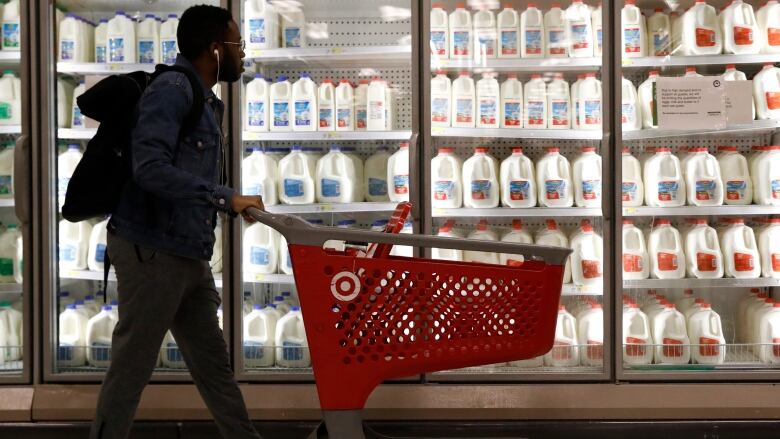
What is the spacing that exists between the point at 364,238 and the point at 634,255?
1.74 m

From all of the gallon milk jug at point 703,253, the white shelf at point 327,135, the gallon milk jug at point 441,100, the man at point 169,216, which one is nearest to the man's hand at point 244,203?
the man at point 169,216

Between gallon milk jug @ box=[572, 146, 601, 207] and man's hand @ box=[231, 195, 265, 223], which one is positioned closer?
man's hand @ box=[231, 195, 265, 223]

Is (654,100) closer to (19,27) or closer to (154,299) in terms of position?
(154,299)

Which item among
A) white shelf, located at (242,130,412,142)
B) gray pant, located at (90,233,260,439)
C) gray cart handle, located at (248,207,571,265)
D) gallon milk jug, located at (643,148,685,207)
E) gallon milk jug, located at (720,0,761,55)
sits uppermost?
gallon milk jug, located at (720,0,761,55)

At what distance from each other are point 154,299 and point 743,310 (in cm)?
260

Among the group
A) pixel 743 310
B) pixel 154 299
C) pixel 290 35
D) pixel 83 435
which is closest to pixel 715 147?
pixel 743 310

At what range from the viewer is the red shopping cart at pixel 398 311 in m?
2.01

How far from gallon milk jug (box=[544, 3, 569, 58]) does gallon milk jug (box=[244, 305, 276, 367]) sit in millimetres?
1656

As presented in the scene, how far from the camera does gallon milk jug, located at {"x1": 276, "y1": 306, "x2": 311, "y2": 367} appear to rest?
3.31 metres

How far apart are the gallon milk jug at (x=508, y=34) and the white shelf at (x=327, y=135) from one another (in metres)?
0.62

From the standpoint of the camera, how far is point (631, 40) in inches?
130

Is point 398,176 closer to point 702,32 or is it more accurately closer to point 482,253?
point 482,253

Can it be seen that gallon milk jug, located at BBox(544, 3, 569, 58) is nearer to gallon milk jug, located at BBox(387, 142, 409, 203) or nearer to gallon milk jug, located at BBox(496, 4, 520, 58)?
gallon milk jug, located at BBox(496, 4, 520, 58)

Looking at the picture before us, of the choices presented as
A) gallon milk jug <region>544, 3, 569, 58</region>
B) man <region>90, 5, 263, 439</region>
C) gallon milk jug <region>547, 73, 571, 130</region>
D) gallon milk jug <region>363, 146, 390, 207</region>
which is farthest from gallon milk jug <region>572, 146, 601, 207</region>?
man <region>90, 5, 263, 439</region>
